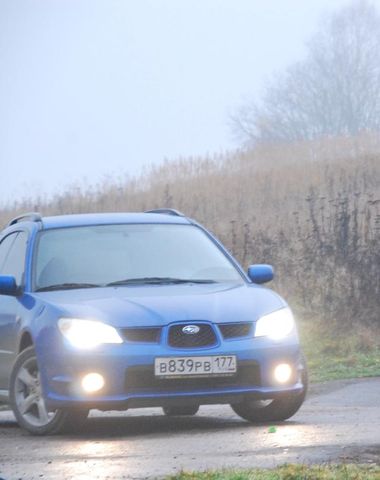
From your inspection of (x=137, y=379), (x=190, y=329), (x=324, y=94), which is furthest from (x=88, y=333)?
(x=324, y=94)

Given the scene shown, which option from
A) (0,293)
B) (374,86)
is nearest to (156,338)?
(0,293)

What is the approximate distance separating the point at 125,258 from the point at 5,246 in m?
1.54

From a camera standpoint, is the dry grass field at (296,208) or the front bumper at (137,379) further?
the dry grass field at (296,208)

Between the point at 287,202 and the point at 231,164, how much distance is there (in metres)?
5.08

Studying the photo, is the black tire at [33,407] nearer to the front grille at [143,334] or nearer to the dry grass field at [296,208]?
the front grille at [143,334]

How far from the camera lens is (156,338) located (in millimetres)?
10133

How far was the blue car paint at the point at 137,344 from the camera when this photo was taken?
10102mm

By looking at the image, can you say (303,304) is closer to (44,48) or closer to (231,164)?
(231,164)

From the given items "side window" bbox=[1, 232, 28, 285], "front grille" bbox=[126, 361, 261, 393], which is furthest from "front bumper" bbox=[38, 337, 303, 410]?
"side window" bbox=[1, 232, 28, 285]

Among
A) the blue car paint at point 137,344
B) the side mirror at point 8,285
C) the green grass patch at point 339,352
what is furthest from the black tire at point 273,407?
the green grass patch at point 339,352

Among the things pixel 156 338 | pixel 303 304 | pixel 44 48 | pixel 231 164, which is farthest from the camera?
pixel 44 48

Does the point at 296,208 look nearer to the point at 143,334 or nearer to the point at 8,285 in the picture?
the point at 8,285

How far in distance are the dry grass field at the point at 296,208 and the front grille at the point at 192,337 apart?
780cm

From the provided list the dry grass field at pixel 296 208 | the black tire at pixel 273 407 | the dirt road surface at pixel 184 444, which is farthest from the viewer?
the dry grass field at pixel 296 208
